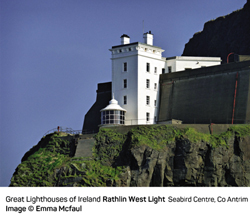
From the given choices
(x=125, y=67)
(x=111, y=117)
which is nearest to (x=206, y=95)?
(x=125, y=67)

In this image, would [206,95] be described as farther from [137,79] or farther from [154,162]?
[154,162]

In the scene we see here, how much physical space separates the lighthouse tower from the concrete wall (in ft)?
5.01

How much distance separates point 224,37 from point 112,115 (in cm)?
3431

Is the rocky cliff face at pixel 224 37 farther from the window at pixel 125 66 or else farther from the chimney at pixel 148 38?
the window at pixel 125 66

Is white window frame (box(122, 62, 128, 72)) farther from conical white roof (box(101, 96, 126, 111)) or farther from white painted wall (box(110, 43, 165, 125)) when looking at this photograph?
conical white roof (box(101, 96, 126, 111))

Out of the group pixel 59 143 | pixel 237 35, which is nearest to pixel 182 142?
pixel 59 143

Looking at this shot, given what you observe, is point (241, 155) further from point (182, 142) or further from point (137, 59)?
point (137, 59)

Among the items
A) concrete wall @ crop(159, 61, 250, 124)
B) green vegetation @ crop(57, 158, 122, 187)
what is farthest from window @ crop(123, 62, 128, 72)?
green vegetation @ crop(57, 158, 122, 187)

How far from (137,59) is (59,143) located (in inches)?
539

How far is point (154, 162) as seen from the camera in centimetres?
6297

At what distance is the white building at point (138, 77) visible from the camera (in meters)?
72.6

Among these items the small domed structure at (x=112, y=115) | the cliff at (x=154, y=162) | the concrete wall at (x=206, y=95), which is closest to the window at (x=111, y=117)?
the small domed structure at (x=112, y=115)

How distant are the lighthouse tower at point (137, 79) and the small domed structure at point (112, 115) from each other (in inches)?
42.8

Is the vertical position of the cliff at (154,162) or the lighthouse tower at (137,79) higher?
the lighthouse tower at (137,79)
